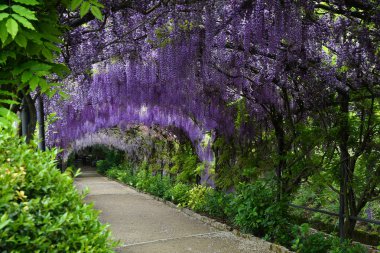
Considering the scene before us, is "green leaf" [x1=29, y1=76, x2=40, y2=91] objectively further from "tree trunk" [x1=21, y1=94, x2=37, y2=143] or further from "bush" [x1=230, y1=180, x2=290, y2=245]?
"bush" [x1=230, y1=180, x2=290, y2=245]

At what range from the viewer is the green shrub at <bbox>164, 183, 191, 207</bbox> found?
31.3 ft

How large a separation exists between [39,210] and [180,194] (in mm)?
8424

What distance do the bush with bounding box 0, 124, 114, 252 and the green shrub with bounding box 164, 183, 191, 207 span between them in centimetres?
764

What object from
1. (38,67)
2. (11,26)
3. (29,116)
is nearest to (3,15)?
(11,26)

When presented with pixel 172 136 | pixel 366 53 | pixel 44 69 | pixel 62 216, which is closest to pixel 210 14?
pixel 366 53

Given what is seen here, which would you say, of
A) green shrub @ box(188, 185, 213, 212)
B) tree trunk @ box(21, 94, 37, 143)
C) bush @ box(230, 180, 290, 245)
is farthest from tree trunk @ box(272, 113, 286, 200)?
tree trunk @ box(21, 94, 37, 143)

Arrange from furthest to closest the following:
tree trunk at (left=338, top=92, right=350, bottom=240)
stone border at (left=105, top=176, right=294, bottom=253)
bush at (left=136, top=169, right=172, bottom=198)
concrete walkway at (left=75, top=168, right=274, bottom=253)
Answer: bush at (left=136, top=169, right=172, bottom=198)
concrete walkway at (left=75, top=168, right=274, bottom=253)
stone border at (left=105, top=176, right=294, bottom=253)
tree trunk at (left=338, top=92, right=350, bottom=240)

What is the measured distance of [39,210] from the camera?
1.62m

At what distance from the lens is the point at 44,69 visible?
2.00 m

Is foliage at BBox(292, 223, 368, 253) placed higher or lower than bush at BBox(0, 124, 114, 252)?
lower

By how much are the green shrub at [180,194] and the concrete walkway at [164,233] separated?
0.30 metres

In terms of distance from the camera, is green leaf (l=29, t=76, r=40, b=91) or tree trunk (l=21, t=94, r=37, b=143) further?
tree trunk (l=21, t=94, r=37, b=143)

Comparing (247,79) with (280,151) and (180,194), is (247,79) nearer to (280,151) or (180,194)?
(280,151)

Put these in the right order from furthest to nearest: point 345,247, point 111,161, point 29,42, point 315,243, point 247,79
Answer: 1. point 111,161
2. point 247,79
3. point 315,243
4. point 345,247
5. point 29,42
